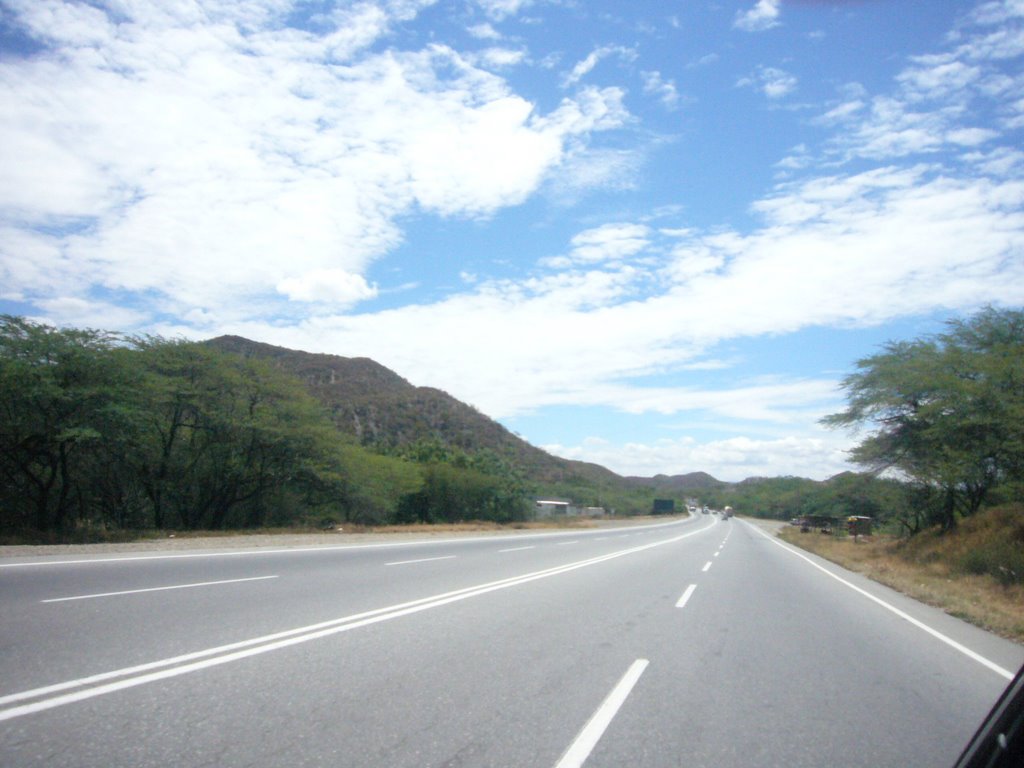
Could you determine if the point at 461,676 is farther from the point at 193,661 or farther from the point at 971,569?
the point at 971,569

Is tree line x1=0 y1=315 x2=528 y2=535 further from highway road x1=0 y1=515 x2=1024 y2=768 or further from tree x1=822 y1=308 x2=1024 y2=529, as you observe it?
tree x1=822 y1=308 x2=1024 y2=529

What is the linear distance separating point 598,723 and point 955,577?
68.0 feet

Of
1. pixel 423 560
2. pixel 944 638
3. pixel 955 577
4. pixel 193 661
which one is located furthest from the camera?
pixel 955 577

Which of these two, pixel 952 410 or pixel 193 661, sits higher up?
pixel 952 410

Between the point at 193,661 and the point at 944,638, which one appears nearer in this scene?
the point at 193,661

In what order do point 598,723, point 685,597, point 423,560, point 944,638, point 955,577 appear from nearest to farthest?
point 598,723 < point 944,638 < point 685,597 < point 423,560 < point 955,577

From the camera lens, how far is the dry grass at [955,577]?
42.7ft

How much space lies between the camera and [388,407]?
114m

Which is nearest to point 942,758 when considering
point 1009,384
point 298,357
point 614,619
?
point 614,619

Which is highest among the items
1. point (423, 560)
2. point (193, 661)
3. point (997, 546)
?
point (997, 546)

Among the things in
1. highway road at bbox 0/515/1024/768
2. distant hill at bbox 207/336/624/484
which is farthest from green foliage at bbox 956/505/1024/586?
distant hill at bbox 207/336/624/484

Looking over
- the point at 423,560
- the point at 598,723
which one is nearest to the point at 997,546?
the point at 423,560

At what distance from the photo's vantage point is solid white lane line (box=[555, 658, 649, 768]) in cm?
476

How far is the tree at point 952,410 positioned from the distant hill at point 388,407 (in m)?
71.9
